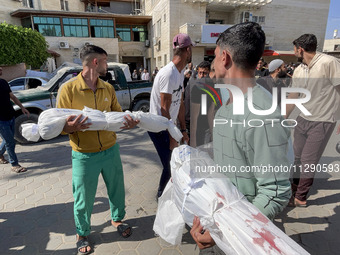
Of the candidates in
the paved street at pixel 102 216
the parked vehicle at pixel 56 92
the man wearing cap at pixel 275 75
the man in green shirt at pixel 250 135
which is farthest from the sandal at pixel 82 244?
the parked vehicle at pixel 56 92

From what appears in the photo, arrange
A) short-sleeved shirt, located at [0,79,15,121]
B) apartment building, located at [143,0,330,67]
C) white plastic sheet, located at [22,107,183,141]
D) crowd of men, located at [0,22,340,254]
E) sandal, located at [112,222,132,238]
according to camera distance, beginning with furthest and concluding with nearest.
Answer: apartment building, located at [143,0,330,67], short-sleeved shirt, located at [0,79,15,121], sandal, located at [112,222,132,238], white plastic sheet, located at [22,107,183,141], crowd of men, located at [0,22,340,254]

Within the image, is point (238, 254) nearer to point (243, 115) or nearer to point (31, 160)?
point (243, 115)

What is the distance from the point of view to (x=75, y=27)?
24484 millimetres

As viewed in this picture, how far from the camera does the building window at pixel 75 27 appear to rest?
79.1ft

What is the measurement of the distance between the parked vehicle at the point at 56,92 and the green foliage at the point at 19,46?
13977 millimetres

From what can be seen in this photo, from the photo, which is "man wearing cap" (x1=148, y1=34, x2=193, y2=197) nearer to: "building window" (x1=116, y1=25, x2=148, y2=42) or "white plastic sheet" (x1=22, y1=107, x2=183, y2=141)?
"white plastic sheet" (x1=22, y1=107, x2=183, y2=141)

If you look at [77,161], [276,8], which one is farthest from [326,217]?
[276,8]

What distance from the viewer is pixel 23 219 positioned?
297 centimetres

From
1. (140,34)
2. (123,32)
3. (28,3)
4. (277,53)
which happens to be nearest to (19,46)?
(28,3)

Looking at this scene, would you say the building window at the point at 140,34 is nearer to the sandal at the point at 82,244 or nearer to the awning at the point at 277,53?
the awning at the point at 277,53

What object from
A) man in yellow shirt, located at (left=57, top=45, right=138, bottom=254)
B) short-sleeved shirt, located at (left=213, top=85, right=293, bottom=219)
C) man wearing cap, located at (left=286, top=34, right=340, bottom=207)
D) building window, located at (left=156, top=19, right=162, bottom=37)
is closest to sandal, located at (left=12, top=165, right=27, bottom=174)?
man in yellow shirt, located at (left=57, top=45, right=138, bottom=254)

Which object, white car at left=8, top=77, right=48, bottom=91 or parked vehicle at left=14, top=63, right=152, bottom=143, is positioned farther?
white car at left=8, top=77, right=48, bottom=91

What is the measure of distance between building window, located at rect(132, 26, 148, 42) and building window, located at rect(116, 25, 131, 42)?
942 mm

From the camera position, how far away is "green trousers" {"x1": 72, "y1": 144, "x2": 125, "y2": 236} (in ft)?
7.25
